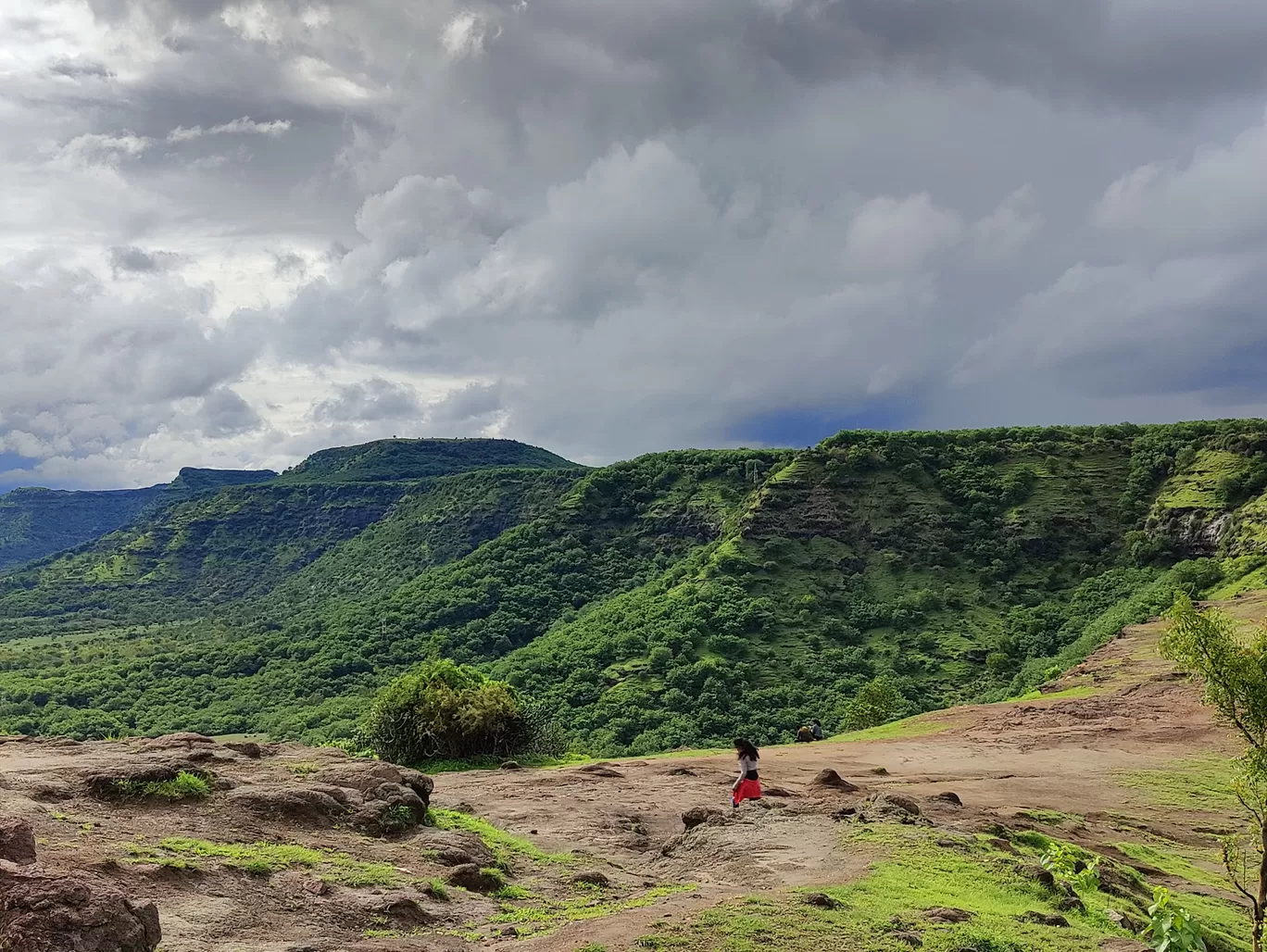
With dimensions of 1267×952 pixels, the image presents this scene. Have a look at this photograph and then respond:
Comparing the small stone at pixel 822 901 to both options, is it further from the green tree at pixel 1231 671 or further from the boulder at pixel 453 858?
the boulder at pixel 453 858

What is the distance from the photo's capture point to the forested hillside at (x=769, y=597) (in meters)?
70.9

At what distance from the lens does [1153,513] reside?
8944cm

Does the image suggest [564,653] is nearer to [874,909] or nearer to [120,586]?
[874,909]

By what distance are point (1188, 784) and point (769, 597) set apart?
185 feet

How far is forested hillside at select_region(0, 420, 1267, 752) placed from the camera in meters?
70.9

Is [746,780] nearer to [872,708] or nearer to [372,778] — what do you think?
[372,778]

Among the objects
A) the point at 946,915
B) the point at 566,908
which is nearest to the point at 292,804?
the point at 566,908

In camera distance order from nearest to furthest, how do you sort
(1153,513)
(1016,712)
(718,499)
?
1. (1016,712)
2. (1153,513)
3. (718,499)

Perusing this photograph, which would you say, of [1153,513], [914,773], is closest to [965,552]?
[1153,513]

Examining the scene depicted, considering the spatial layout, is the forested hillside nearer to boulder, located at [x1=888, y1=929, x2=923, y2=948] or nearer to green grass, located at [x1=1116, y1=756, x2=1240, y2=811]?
green grass, located at [x1=1116, y1=756, x2=1240, y2=811]

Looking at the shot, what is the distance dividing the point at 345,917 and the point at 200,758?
8859 mm

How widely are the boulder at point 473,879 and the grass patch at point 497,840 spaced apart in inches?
51.1

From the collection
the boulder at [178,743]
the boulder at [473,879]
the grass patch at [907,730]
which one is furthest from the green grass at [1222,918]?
the grass patch at [907,730]

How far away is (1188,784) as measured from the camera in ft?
96.0
